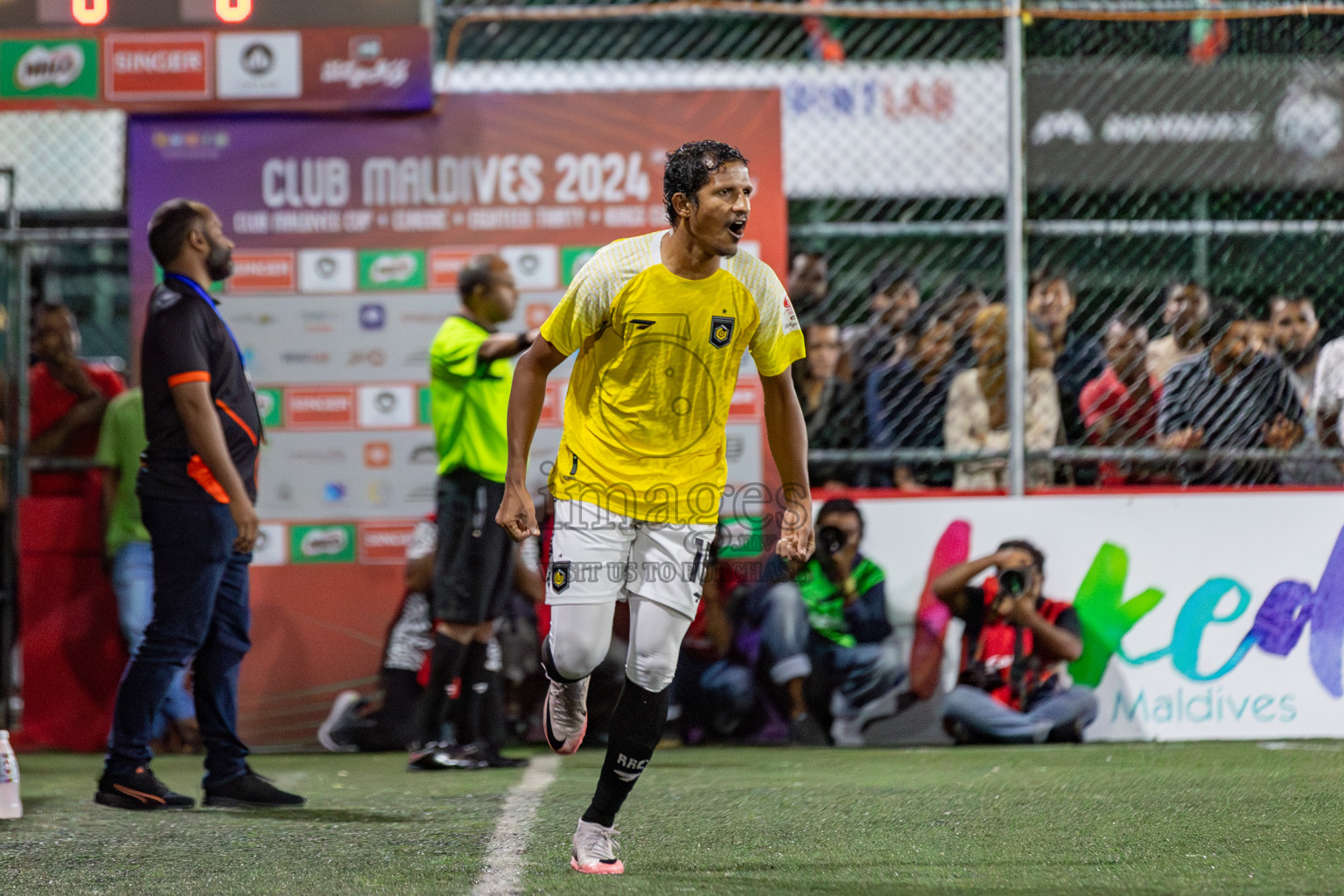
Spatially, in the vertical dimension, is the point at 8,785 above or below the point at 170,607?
below

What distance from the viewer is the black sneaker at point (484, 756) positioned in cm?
607

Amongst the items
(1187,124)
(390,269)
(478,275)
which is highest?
(1187,124)

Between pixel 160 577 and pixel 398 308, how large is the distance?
243cm

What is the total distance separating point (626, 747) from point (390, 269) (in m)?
3.82

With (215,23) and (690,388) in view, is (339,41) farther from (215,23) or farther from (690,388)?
(690,388)

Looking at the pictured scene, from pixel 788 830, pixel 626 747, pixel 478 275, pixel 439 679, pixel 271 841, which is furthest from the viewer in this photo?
pixel 478 275

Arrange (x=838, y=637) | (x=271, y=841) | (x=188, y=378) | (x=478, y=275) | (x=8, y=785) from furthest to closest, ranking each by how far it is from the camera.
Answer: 1. (x=838, y=637)
2. (x=478, y=275)
3. (x=188, y=378)
4. (x=8, y=785)
5. (x=271, y=841)

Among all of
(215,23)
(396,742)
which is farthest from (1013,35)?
(396,742)

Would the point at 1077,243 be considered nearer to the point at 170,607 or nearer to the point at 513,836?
the point at 513,836

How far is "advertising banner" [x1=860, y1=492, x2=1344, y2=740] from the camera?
6582 mm

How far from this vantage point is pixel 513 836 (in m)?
4.34

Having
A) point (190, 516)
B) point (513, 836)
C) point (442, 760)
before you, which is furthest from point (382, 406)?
point (513, 836)

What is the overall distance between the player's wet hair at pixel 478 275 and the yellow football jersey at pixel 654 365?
86.5 inches

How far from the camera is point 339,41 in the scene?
22.7ft
